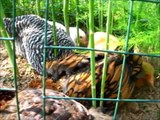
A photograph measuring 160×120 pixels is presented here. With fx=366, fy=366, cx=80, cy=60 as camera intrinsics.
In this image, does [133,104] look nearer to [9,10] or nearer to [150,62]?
[150,62]

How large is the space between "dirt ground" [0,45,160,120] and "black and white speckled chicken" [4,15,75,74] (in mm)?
48

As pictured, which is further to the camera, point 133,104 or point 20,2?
point 20,2

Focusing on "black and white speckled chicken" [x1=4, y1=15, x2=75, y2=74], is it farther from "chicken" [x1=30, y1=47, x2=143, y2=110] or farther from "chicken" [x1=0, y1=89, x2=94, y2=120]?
"chicken" [x1=0, y1=89, x2=94, y2=120]

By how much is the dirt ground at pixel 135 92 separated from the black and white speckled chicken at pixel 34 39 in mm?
48

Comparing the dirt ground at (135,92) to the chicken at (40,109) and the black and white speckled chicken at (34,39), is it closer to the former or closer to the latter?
the black and white speckled chicken at (34,39)

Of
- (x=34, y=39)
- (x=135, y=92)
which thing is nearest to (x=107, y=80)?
(x=135, y=92)

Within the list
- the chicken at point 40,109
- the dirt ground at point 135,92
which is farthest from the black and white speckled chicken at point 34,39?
the chicken at point 40,109

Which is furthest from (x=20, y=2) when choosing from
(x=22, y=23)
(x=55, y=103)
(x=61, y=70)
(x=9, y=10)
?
(x=55, y=103)

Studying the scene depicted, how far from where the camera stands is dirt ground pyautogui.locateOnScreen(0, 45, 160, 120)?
1.39 metres

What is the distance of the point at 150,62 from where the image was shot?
157 centimetres

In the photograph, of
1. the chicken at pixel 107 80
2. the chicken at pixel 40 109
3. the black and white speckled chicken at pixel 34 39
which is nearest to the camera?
the chicken at pixel 40 109

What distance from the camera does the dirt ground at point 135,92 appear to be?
139 centimetres

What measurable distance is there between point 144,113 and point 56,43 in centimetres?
44

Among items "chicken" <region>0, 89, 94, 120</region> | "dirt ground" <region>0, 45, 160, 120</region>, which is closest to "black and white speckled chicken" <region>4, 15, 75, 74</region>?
"dirt ground" <region>0, 45, 160, 120</region>
